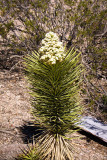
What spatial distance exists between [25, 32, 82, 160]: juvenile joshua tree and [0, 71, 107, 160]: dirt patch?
1.07 feet

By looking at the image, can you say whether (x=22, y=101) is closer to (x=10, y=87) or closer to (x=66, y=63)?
(x=10, y=87)

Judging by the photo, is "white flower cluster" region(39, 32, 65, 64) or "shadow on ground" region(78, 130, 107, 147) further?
"shadow on ground" region(78, 130, 107, 147)

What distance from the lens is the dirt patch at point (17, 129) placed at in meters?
3.31

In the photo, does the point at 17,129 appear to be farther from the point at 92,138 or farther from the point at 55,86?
the point at 55,86

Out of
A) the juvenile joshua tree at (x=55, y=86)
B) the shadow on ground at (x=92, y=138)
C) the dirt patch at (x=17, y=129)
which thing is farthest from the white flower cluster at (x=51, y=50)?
the shadow on ground at (x=92, y=138)

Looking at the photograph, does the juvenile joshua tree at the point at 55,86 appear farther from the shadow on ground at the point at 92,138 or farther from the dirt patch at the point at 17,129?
the shadow on ground at the point at 92,138

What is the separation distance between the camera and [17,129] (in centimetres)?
395

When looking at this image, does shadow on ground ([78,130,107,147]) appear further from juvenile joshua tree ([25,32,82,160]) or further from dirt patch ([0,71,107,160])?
juvenile joshua tree ([25,32,82,160])

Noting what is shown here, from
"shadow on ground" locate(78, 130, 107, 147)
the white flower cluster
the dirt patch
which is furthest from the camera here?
"shadow on ground" locate(78, 130, 107, 147)

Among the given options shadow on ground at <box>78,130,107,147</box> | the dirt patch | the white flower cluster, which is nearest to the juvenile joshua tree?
the white flower cluster

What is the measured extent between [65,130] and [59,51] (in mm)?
1324

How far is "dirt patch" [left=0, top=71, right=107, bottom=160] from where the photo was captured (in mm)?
3311

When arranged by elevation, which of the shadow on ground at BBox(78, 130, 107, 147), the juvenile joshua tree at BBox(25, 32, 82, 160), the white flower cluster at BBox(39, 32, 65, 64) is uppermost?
the white flower cluster at BBox(39, 32, 65, 64)

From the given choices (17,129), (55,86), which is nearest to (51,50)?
(55,86)
